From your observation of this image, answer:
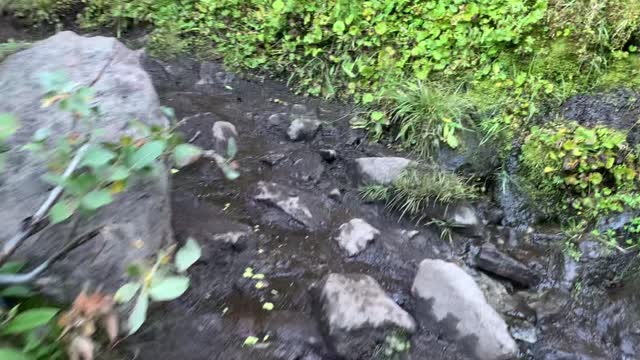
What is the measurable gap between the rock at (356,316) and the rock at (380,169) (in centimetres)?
145

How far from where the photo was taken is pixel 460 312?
10.8 ft

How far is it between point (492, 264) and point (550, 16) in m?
2.61

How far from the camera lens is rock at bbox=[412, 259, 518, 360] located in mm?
3178

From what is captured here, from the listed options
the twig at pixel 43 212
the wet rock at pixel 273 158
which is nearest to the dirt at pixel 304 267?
the wet rock at pixel 273 158

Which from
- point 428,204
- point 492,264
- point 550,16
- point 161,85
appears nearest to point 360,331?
point 492,264

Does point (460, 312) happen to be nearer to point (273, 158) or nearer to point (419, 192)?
point (419, 192)

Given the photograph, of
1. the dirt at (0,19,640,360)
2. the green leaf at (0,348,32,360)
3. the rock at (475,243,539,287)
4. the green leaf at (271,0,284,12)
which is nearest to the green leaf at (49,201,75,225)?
the green leaf at (0,348,32,360)

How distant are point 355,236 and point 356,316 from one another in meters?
1.06

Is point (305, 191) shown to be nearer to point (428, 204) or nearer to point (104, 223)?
point (428, 204)

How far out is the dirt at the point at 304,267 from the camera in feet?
9.98

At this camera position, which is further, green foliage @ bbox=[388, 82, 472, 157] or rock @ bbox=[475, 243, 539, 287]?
green foliage @ bbox=[388, 82, 472, 157]

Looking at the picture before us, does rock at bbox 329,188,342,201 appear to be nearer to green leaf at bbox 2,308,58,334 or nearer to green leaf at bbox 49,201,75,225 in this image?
green leaf at bbox 49,201,75,225

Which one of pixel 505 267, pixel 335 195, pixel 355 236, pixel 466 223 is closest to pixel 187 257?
pixel 355 236

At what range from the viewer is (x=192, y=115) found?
5.43 metres
